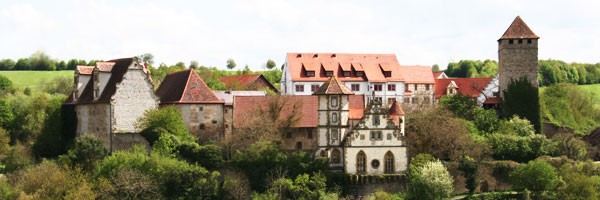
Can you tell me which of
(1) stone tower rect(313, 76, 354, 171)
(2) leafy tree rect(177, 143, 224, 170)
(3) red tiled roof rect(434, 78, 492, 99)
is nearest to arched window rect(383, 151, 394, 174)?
(1) stone tower rect(313, 76, 354, 171)

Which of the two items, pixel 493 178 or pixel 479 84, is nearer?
pixel 493 178

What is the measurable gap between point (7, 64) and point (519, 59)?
7362cm

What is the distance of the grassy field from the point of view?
4397 inches

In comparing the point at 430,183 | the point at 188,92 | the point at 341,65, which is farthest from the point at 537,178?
the point at 341,65

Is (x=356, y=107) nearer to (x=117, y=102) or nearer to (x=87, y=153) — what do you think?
(x=117, y=102)

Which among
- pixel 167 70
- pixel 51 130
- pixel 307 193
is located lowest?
pixel 307 193

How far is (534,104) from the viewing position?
239ft

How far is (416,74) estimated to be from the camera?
86125 mm

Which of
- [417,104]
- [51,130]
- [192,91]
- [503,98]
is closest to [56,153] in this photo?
[51,130]

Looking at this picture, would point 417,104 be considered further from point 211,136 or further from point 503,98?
point 211,136

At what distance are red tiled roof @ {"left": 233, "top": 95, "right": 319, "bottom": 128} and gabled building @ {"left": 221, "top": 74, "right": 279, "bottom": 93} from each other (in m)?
18.9

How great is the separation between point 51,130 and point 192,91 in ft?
35.5

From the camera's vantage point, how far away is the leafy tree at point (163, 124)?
59.8 m

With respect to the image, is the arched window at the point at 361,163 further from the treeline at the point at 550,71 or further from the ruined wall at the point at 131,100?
the treeline at the point at 550,71
